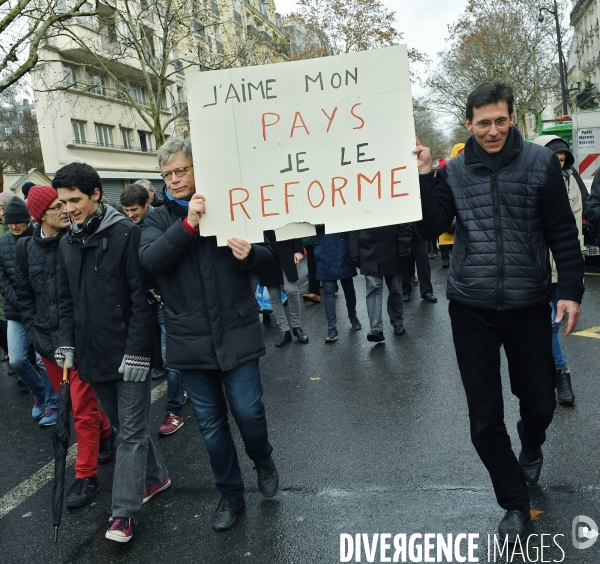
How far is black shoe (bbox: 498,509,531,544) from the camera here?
2.81 meters

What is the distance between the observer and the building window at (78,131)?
29719mm

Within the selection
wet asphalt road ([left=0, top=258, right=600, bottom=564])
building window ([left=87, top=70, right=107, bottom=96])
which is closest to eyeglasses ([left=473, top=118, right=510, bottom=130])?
wet asphalt road ([left=0, top=258, right=600, bottom=564])

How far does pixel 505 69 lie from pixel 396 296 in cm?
3497

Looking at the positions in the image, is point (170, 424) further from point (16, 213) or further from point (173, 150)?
point (173, 150)

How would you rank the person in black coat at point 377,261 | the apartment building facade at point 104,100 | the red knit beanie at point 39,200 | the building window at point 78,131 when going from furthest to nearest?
the building window at point 78,131 → the apartment building facade at point 104,100 → the person in black coat at point 377,261 → the red knit beanie at point 39,200

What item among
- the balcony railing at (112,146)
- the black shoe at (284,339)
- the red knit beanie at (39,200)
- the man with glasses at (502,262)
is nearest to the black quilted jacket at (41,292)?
the red knit beanie at (39,200)

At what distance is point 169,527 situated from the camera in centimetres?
336

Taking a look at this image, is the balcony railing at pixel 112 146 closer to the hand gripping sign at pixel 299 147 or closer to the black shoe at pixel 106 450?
the black shoe at pixel 106 450

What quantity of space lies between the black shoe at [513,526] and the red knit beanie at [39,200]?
3441 mm

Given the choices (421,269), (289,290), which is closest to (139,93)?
(421,269)

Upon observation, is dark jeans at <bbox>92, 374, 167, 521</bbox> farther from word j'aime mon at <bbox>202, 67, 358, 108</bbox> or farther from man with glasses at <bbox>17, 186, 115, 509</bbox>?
word j'aime mon at <bbox>202, 67, 358, 108</bbox>

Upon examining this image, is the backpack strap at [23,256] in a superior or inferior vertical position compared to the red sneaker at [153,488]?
superior

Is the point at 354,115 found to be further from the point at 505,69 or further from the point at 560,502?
the point at 505,69

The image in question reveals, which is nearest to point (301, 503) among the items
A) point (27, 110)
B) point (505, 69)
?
point (505, 69)
